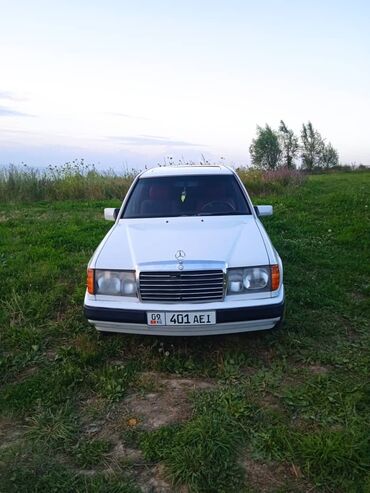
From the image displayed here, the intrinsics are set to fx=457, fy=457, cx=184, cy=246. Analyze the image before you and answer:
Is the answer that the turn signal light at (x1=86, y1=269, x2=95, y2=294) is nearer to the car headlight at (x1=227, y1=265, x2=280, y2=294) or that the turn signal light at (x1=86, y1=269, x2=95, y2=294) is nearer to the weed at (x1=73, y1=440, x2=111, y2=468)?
the car headlight at (x1=227, y1=265, x2=280, y2=294)

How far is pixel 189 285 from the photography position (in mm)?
3500

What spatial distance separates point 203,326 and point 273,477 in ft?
4.11

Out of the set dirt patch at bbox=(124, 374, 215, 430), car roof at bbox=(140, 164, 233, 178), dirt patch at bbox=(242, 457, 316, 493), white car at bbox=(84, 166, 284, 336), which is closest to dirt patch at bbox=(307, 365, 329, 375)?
white car at bbox=(84, 166, 284, 336)

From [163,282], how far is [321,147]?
62180 millimetres

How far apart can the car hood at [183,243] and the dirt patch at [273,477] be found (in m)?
1.49

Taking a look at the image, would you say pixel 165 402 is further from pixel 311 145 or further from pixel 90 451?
pixel 311 145

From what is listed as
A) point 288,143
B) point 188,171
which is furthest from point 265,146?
point 188,171

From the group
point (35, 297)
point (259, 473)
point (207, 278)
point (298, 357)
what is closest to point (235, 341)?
point (298, 357)

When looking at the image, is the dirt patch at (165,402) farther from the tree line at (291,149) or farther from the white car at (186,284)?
the tree line at (291,149)

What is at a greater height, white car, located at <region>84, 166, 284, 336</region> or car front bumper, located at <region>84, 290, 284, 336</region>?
white car, located at <region>84, 166, 284, 336</region>

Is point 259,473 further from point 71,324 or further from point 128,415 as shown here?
point 71,324

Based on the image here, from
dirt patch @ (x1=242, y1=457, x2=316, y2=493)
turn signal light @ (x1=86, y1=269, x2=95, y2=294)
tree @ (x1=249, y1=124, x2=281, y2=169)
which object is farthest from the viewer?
tree @ (x1=249, y1=124, x2=281, y2=169)

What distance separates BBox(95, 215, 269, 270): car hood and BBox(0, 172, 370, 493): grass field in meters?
0.79

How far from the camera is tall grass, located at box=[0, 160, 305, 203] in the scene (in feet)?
46.0
